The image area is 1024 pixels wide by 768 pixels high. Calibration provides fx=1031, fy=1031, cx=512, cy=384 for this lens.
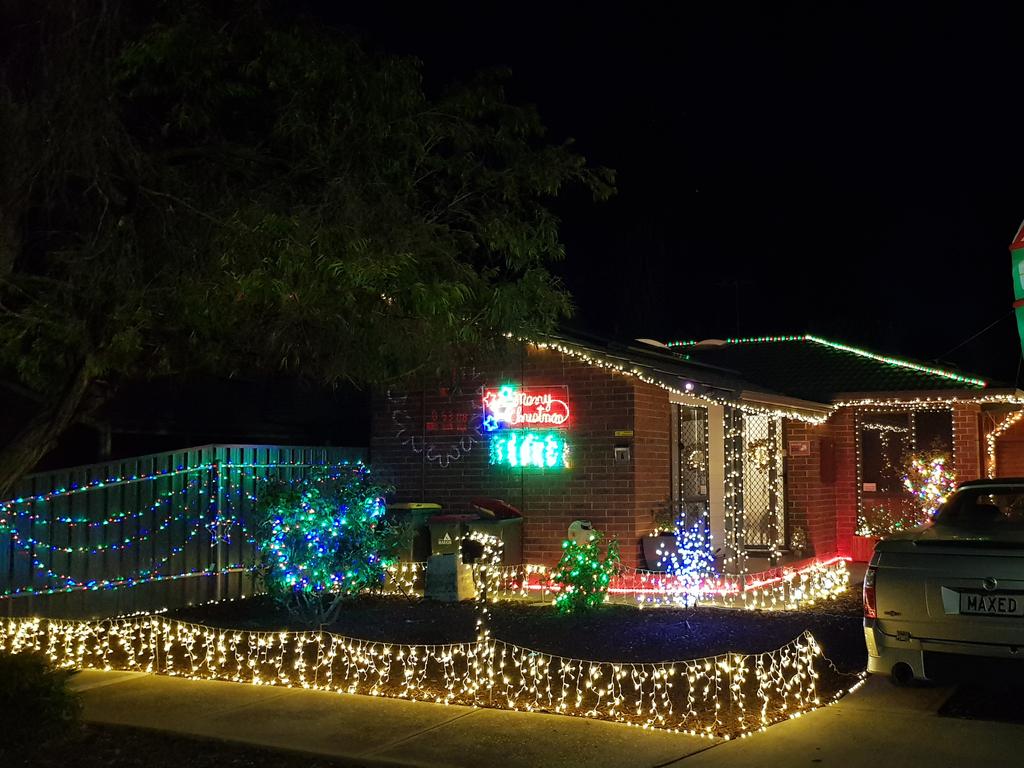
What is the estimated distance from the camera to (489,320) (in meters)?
8.48

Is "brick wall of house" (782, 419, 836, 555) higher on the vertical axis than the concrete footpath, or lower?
higher

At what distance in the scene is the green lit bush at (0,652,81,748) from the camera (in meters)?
5.95

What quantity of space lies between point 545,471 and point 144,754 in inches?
283

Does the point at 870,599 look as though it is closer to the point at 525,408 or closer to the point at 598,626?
the point at 598,626

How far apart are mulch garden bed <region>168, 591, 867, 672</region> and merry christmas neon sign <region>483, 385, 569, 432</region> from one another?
7.77 feet

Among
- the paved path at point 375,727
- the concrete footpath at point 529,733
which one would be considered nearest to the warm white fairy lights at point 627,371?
the concrete footpath at point 529,733

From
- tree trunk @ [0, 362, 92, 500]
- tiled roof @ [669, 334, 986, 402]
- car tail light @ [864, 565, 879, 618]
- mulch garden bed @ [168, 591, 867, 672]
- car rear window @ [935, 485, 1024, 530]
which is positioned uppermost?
tiled roof @ [669, 334, 986, 402]

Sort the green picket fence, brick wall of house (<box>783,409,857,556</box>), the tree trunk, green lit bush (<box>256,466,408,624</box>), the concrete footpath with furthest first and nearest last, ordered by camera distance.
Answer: brick wall of house (<box>783,409,857,556</box>)
green lit bush (<box>256,466,408,624</box>)
the green picket fence
the tree trunk
the concrete footpath

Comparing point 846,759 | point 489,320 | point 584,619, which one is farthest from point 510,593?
point 846,759

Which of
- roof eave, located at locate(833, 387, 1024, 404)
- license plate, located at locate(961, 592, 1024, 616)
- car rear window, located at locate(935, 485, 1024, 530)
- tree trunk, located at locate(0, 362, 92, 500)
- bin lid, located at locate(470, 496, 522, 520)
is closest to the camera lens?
license plate, located at locate(961, 592, 1024, 616)

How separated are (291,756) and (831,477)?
38.9 ft

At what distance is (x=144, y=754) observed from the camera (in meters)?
6.15

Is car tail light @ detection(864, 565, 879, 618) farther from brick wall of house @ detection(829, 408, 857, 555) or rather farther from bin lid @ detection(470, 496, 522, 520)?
brick wall of house @ detection(829, 408, 857, 555)

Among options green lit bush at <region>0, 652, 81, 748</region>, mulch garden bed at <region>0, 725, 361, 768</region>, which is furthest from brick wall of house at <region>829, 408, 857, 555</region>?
green lit bush at <region>0, 652, 81, 748</region>
